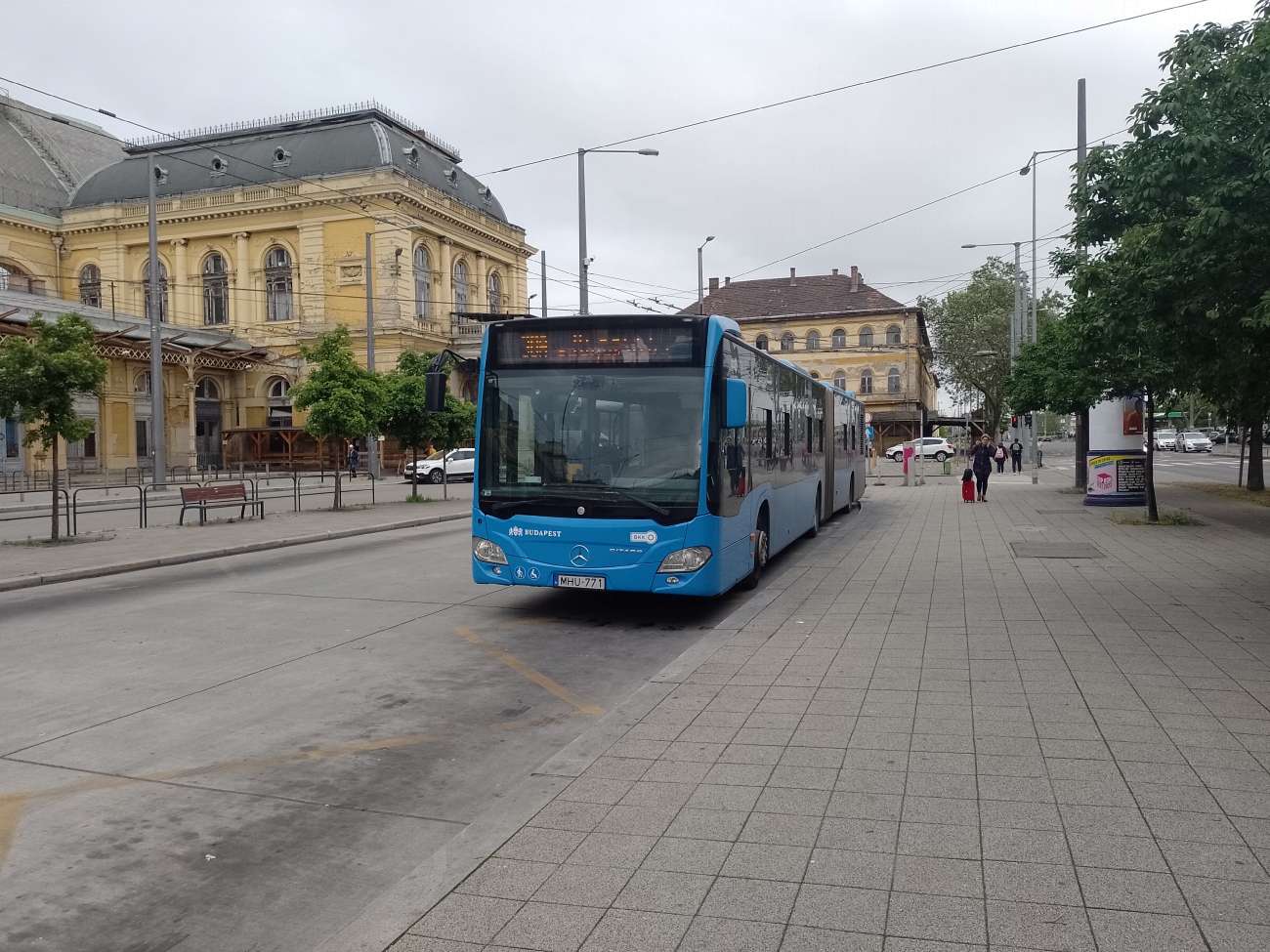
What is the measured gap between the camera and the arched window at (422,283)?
54.8 metres

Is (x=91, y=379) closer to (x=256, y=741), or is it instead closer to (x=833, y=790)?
(x=256, y=741)

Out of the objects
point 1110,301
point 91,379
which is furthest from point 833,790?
point 91,379

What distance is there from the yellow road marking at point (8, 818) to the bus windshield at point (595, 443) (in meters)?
5.25

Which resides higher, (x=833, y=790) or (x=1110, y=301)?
(x=1110, y=301)

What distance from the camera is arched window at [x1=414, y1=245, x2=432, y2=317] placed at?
54.8 meters

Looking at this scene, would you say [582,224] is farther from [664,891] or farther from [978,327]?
[978,327]

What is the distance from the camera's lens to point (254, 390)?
183 feet

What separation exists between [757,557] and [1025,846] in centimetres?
775

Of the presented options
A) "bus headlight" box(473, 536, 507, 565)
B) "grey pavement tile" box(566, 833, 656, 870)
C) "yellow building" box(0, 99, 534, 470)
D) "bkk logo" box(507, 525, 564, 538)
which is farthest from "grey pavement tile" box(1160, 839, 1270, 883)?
"yellow building" box(0, 99, 534, 470)

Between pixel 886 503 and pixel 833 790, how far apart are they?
22.9m

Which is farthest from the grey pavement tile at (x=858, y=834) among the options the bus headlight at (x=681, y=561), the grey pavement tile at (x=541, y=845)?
the bus headlight at (x=681, y=561)

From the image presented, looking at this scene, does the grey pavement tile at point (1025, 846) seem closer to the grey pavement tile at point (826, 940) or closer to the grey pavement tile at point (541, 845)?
the grey pavement tile at point (826, 940)

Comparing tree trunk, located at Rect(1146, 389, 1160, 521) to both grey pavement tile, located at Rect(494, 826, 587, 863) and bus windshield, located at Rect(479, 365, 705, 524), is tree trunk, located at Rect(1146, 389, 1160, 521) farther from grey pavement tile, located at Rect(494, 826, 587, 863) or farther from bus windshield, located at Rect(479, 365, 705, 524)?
grey pavement tile, located at Rect(494, 826, 587, 863)

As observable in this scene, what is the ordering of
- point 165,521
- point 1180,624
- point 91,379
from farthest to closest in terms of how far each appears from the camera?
1. point 165,521
2. point 91,379
3. point 1180,624
